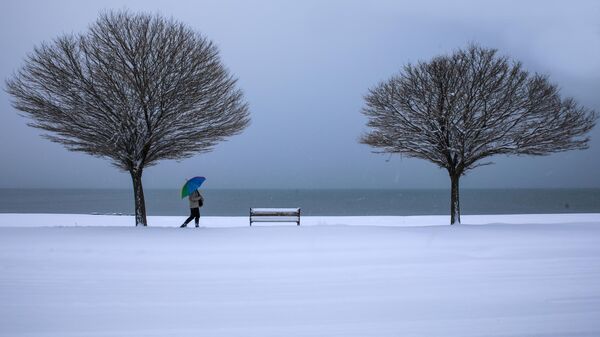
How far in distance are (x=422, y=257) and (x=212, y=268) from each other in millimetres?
4690

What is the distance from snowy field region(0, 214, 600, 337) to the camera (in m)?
5.02

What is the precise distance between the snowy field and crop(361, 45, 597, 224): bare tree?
6138 millimetres

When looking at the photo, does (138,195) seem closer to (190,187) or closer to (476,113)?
(190,187)

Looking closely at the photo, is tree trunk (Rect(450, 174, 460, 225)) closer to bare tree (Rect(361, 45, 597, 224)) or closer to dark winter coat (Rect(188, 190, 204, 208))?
bare tree (Rect(361, 45, 597, 224))

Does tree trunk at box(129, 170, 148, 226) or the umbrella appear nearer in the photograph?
the umbrella

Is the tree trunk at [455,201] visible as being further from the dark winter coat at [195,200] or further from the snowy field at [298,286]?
the dark winter coat at [195,200]

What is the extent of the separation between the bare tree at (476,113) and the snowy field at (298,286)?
6.14m

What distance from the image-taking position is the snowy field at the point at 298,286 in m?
5.02

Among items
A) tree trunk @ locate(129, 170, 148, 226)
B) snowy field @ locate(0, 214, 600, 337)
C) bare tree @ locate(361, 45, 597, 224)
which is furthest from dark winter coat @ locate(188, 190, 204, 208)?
bare tree @ locate(361, 45, 597, 224)

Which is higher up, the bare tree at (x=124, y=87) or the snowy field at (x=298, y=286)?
the bare tree at (x=124, y=87)

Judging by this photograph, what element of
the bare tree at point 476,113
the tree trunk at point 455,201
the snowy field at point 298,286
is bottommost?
the snowy field at point 298,286

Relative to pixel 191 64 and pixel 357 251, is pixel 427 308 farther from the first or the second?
pixel 191 64

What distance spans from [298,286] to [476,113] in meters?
13.7

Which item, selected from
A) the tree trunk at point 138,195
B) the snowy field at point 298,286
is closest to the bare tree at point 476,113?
the snowy field at point 298,286
